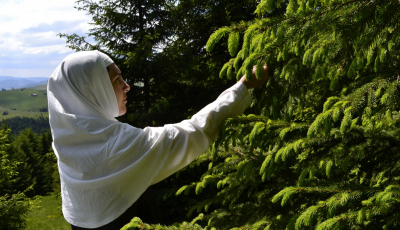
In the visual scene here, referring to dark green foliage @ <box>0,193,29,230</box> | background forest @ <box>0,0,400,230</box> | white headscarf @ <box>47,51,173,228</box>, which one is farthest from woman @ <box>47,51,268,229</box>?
dark green foliage @ <box>0,193,29,230</box>

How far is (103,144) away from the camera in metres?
1.88

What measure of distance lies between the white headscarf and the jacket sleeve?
55 millimetres

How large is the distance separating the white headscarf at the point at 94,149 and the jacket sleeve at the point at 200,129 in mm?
55

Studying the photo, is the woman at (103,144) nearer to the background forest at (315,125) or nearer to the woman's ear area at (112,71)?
the woman's ear area at (112,71)

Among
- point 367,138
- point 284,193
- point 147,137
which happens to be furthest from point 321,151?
point 147,137

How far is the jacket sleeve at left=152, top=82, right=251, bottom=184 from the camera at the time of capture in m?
1.94

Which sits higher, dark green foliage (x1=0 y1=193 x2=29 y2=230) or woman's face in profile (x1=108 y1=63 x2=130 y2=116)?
woman's face in profile (x1=108 y1=63 x2=130 y2=116)

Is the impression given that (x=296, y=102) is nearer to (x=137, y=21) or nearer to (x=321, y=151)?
(x=321, y=151)

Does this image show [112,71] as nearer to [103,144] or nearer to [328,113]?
[103,144]

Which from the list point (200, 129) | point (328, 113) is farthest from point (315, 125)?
point (200, 129)

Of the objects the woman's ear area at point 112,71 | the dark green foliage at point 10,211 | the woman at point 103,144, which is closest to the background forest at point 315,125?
the woman at point 103,144

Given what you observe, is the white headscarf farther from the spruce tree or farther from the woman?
the spruce tree

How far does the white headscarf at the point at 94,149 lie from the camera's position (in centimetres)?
189

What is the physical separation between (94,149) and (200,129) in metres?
0.62
